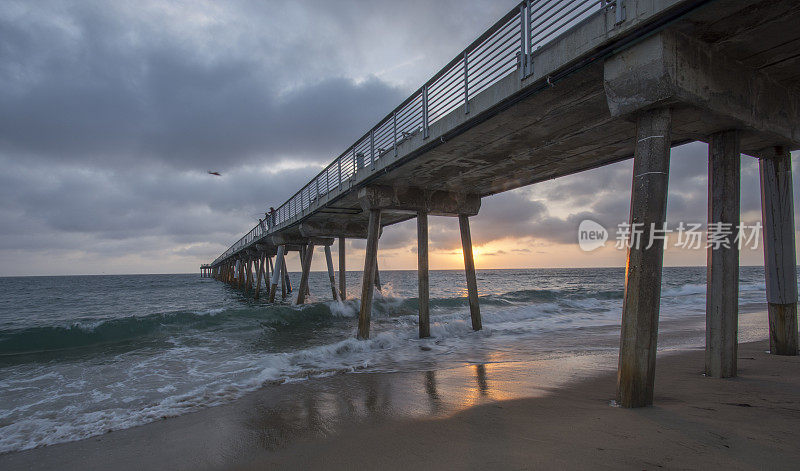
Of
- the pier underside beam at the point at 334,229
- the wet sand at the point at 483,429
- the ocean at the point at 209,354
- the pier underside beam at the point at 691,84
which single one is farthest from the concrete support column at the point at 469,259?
the pier underside beam at the point at 334,229

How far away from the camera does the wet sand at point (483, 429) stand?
3154 millimetres

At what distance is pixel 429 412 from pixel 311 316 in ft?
48.8

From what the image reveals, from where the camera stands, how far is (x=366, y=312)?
445 inches

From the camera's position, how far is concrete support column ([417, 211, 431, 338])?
11266 mm

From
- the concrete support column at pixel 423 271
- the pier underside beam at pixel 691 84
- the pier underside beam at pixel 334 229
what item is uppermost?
the pier underside beam at pixel 691 84

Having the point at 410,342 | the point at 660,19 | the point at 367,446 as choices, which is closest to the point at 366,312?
the point at 410,342

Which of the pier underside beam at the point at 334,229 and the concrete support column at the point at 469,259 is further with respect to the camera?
the pier underside beam at the point at 334,229

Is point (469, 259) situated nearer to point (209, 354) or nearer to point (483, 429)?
point (209, 354)

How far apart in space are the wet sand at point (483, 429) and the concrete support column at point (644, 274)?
1.13 ft

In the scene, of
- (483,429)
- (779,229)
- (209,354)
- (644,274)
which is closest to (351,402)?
(483,429)

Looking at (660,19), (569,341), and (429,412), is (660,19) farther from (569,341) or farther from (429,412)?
(569,341)

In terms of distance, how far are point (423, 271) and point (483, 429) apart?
7.29m

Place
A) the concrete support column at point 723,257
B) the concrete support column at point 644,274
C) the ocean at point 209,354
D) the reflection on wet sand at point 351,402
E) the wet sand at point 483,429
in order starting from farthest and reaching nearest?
the ocean at point 209,354, the concrete support column at point 723,257, the reflection on wet sand at point 351,402, the concrete support column at point 644,274, the wet sand at point 483,429

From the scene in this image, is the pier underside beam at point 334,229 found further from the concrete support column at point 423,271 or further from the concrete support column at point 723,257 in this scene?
the concrete support column at point 723,257
